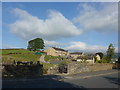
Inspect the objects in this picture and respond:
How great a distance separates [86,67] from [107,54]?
A: 1038 inches

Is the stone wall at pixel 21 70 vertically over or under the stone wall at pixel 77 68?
over

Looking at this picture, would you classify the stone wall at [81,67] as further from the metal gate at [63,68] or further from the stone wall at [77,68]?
the metal gate at [63,68]

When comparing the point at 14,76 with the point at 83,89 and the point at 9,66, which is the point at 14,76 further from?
the point at 83,89

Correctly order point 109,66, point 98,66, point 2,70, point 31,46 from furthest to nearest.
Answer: point 31,46 → point 109,66 → point 98,66 → point 2,70

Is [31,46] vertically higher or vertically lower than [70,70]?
higher

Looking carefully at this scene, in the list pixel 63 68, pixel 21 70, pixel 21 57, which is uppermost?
pixel 21 57

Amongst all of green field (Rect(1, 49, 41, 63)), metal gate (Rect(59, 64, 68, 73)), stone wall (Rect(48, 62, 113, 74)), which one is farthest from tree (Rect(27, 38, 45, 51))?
metal gate (Rect(59, 64, 68, 73))

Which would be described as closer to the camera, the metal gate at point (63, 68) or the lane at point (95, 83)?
the lane at point (95, 83)

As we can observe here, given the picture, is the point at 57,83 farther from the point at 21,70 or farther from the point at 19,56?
the point at 19,56

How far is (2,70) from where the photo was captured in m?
16.2

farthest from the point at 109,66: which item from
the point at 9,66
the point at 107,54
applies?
the point at 9,66

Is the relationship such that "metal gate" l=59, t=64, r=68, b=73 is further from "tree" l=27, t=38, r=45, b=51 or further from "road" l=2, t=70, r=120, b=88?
"tree" l=27, t=38, r=45, b=51

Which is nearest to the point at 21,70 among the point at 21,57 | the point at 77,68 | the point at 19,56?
the point at 77,68

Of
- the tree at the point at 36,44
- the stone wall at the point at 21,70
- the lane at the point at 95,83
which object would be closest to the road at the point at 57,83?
the lane at the point at 95,83
